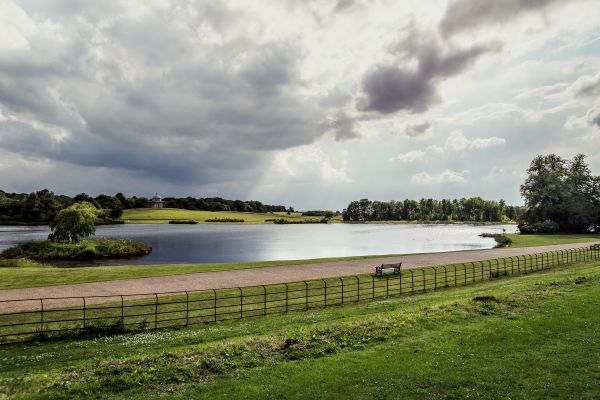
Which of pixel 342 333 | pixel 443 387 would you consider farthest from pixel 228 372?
pixel 443 387

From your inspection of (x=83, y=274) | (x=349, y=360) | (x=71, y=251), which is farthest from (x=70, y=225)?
(x=349, y=360)

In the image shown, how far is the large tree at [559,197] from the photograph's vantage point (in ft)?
359

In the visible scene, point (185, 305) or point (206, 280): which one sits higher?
point (206, 280)

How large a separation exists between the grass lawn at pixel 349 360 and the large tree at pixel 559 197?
107142 millimetres

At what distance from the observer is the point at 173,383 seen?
13.1 meters

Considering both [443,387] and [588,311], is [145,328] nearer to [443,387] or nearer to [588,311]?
[443,387]

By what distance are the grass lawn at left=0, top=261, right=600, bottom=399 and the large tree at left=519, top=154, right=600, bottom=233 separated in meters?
107

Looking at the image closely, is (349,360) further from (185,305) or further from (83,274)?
(83,274)

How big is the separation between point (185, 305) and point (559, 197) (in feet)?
400

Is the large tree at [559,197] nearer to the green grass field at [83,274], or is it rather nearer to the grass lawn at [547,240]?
the grass lawn at [547,240]

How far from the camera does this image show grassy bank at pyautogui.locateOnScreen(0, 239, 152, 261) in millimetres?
64562

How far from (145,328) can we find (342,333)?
11393 millimetres

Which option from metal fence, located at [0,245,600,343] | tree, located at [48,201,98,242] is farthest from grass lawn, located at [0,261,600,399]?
tree, located at [48,201,98,242]

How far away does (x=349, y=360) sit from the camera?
14.7 metres
